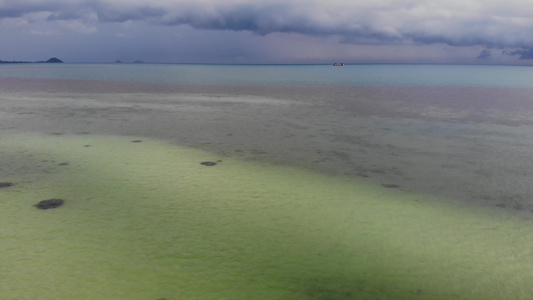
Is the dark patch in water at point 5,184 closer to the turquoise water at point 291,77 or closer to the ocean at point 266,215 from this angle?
the ocean at point 266,215

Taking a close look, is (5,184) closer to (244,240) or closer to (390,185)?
(244,240)

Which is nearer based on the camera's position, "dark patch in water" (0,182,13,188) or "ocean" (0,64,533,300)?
"ocean" (0,64,533,300)

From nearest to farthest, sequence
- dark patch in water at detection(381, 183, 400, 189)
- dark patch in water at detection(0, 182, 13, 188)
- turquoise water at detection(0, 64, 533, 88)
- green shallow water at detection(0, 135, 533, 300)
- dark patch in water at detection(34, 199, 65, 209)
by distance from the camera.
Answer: green shallow water at detection(0, 135, 533, 300) < dark patch in water at detection(34, 199, 65, 209) < dark patch in water at detection(0, 182, 13, 188) < dark patch in water at detection(381, 183, 400, 189) < turquoise water at detection(0, 64, 533, 88)

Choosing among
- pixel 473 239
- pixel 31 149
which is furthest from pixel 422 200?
pixel 31 149

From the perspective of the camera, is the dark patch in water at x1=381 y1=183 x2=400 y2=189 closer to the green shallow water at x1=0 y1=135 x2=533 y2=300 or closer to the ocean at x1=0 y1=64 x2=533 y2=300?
the ocean at x1=0 y1=64 x2=533 y2=300

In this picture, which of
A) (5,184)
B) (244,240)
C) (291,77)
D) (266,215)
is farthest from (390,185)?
(291,77)

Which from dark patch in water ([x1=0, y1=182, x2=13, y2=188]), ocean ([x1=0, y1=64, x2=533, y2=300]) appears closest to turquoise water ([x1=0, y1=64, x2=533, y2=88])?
ocean ([x1=0, y1=64, x2=533, y2=300])
